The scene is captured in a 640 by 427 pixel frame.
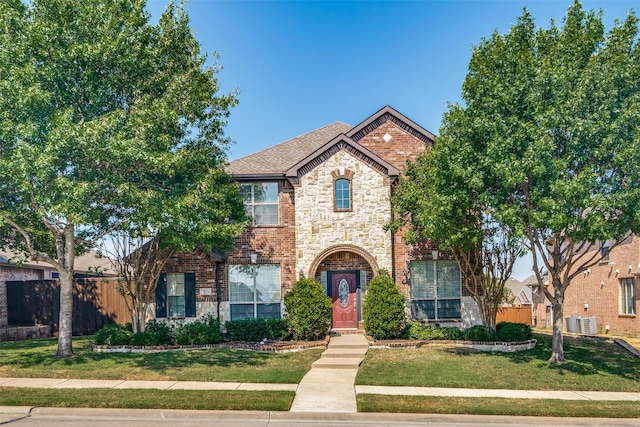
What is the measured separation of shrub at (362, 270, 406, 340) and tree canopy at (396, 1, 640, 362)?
4394 mm

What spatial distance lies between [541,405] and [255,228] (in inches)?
481

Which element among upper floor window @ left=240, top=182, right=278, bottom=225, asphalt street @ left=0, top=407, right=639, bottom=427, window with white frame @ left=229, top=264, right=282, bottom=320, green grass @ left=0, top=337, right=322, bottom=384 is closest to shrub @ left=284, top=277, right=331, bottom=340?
green grass @ left=0, top=337, right=322, bottom=384

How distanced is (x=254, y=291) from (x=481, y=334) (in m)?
8.25

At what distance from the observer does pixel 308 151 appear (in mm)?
22188

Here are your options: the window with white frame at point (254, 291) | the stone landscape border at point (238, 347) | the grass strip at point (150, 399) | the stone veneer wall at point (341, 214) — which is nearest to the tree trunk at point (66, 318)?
the stone landscape border at point (238, 347)

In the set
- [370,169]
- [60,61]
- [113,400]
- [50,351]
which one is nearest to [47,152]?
[60,61]

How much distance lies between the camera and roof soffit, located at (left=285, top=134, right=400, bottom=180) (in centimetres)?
1984

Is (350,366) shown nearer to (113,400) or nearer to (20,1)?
(113,400)

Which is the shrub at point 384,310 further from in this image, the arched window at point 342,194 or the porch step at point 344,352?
the arched window at point 342,194

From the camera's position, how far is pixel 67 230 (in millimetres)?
15320

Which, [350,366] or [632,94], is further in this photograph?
[350,366]

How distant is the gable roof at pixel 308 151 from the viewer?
19.9m

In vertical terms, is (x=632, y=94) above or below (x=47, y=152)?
above

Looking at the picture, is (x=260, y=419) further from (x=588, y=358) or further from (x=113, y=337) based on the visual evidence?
(x=588, y=358)
